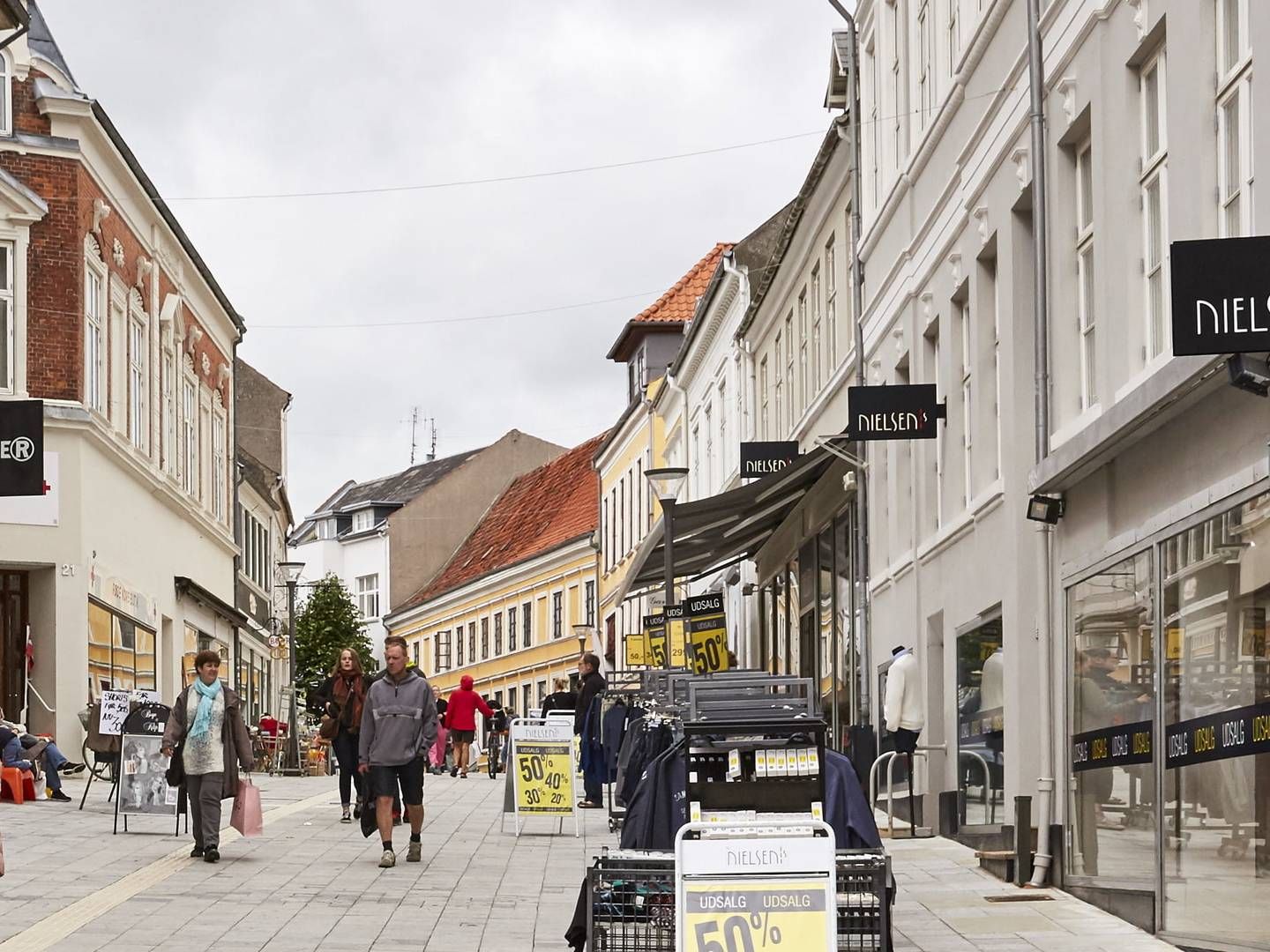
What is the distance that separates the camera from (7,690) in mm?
29953

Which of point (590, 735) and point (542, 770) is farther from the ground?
point (590, 735)

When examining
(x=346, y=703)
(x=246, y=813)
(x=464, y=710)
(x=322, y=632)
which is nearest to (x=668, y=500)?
(x=346, y=703)

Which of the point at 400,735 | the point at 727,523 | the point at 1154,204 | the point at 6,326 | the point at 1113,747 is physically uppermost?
the point at 6,326

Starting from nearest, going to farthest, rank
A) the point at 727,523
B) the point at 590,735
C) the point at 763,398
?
the point at 590,735 → the point at 727,523 → the point at 763,398

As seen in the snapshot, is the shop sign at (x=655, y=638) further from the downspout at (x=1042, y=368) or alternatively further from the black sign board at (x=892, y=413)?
the downspout at (x=1042, y=368)

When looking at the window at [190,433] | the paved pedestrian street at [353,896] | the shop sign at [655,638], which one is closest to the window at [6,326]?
the shop sign at [655,638]

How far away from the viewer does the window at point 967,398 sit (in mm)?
18438

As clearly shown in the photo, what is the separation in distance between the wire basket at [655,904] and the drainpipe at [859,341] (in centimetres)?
1508

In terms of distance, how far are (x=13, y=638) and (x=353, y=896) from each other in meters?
17.8

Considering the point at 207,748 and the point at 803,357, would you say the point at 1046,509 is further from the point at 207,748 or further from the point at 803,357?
the point at 803,357

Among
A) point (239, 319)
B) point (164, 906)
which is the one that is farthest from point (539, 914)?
point (239, 319)

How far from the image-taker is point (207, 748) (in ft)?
55.1

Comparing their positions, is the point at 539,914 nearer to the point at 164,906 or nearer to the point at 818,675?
the point at 164,906

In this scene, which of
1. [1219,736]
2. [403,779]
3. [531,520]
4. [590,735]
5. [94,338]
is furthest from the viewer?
[531,520]
